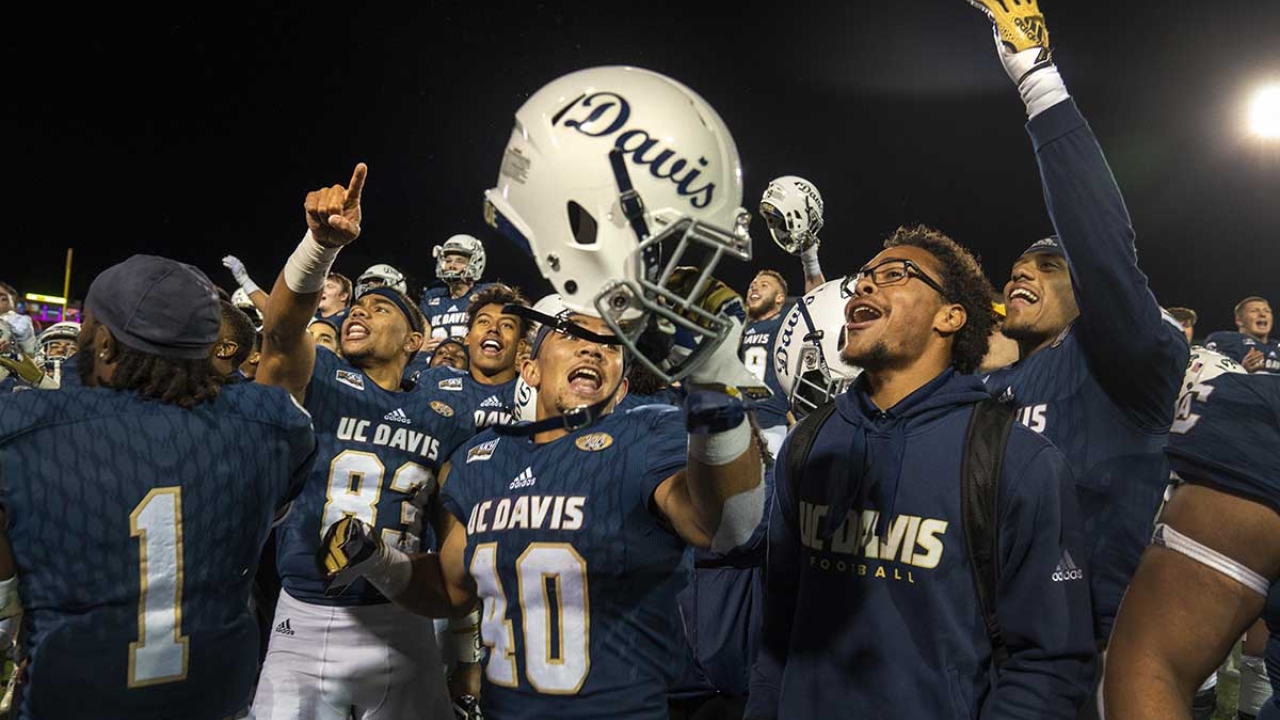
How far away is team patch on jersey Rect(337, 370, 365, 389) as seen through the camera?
174 inches

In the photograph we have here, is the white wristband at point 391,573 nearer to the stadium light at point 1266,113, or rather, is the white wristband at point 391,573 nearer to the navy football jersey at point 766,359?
the navy football jersey at point 766,359

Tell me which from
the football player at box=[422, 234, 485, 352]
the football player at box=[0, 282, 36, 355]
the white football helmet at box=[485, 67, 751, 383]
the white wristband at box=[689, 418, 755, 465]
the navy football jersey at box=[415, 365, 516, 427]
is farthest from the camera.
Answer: the football player at box=[0, 282, 36, 355]

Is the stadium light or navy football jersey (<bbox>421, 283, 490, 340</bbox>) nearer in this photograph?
navy football jersey (<bbox>421, 283, 490, 340</bbox>)

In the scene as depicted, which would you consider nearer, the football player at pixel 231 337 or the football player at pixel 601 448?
the football player at pixel 601 448

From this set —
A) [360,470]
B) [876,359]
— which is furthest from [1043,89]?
[360,470]

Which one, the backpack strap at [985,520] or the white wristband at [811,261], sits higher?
the white wristband at [811,261]

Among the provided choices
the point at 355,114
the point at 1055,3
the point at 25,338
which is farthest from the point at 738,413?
the point at 355,114

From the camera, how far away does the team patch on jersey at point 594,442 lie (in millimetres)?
2791

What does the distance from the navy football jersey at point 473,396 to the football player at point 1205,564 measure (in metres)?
2.55

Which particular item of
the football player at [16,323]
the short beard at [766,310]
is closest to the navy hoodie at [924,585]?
the short beard at [766,310]

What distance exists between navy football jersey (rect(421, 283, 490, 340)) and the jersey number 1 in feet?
20.5

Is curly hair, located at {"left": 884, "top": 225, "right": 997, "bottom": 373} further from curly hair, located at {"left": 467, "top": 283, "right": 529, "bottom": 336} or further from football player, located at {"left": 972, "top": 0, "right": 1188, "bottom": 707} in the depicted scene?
curly hair, located at {"left": 467, "top": 283, "right": 529, "bottom": 336}

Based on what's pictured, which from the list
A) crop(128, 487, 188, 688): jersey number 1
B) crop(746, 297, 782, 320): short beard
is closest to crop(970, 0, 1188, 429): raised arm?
crop(128, 487, 188, 688): jersey number 1

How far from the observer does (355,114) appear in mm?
20938
